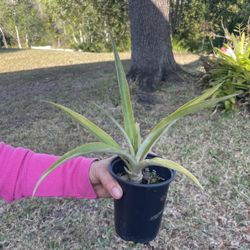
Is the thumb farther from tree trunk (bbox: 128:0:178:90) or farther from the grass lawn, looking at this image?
tree trunk (bbox: 128:0:178:90)

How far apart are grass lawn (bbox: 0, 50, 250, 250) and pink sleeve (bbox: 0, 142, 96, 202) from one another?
699 mm

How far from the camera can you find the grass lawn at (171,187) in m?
1.79

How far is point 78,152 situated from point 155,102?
253 cm

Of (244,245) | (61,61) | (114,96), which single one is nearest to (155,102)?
(114,96)

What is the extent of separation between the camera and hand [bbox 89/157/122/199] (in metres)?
1.12

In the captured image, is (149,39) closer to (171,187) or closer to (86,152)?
(171,187)

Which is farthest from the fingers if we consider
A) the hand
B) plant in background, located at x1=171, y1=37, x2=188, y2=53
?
plant in background, located at x1=171, y1=37, x2=188, y2=53

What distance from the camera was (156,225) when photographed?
1.33 meters

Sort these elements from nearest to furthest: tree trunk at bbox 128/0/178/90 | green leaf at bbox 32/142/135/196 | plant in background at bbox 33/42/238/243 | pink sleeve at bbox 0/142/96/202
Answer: green leaf at bbox 32/142/135/196, plant in background at bbox 33/42/238/243, pink sleeve at bbox 0/142/96/202, tree trunk at bbox 128/0/178/90

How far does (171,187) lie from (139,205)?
3.32 ft

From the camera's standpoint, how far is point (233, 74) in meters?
3.42

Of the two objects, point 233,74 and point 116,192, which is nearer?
point 116,192

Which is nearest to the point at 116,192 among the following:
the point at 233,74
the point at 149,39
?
the point at 233,74

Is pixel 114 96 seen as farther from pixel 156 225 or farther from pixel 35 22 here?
pixel 35 22
